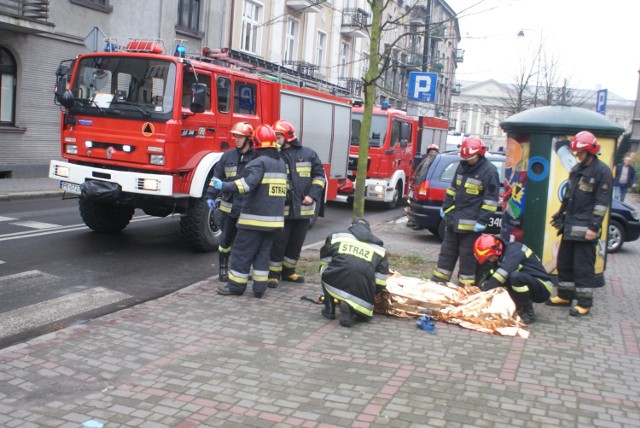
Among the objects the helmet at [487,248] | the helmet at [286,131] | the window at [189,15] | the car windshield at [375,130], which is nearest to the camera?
the helmet at [487,248]

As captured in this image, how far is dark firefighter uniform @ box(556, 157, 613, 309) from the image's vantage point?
6.86 meters

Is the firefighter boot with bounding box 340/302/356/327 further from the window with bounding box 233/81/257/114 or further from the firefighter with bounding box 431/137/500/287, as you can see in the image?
the window with bounding box 233/81/257/114

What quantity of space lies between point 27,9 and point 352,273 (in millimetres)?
14577

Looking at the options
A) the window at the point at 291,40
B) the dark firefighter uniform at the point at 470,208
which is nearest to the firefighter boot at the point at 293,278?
the dark firefighter uniform at the point at 470,208

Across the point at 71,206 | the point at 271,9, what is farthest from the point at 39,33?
the point at 271,9

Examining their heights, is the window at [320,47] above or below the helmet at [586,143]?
above

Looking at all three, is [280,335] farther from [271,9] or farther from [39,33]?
[271,9]

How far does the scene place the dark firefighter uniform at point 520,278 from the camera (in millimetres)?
6551

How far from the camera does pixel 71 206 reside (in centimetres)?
1369

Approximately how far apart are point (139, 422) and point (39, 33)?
53.0 ft

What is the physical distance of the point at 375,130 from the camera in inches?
675

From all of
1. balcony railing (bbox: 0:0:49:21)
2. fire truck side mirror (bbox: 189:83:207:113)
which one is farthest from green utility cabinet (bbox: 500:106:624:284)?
balcony railing (bbox: 0:0:49:21)

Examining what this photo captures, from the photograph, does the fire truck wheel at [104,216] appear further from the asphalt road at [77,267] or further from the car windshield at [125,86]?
the car windshield at [125,86]

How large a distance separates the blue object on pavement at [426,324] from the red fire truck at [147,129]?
3.94 metres
